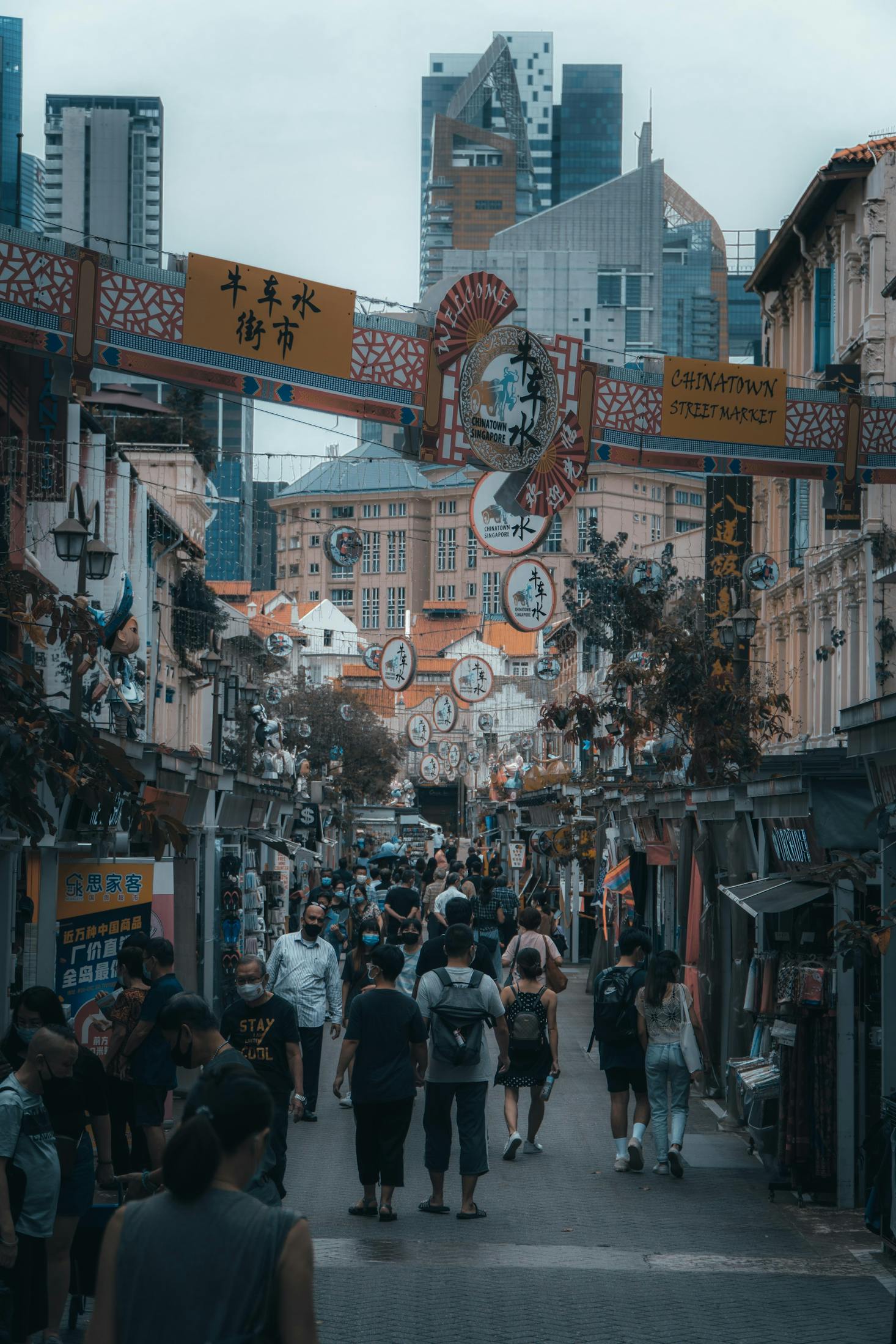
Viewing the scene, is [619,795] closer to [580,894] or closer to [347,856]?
[580,894]

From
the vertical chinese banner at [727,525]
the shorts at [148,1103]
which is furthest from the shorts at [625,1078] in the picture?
the vertical chinese banner at [727,525]

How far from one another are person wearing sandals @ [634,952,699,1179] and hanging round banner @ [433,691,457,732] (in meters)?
38.4

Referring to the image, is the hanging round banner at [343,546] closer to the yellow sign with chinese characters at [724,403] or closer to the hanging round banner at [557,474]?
the yellow sign with chinese characters at [724,403]

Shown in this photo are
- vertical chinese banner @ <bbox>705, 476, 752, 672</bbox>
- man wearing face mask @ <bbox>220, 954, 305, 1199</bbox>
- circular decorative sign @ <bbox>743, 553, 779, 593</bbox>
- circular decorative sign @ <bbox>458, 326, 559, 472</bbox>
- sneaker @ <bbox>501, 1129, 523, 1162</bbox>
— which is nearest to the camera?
man wearing face mask @ <bbox>220, 954, 305, 1199</bbox>

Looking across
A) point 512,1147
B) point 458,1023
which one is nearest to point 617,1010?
point 512,1147

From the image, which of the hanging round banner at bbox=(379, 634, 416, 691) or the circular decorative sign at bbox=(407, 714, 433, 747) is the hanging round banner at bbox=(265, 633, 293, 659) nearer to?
the circular decorative sign at bbox=(407, 714, 433, 747)

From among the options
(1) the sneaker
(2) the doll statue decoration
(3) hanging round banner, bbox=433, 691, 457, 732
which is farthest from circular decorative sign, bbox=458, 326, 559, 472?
(3) hanging round banner, bbox=433, 691, 457, 732

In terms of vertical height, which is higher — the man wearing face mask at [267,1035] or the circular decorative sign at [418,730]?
the circular decorative sign at [418,730]

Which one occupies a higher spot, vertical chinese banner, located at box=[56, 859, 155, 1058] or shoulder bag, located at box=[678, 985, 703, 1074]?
vertical chinese banner, located at box=[56, 859, 155, 1058]

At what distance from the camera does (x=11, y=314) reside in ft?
43.7

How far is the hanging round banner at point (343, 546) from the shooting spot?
107 feet

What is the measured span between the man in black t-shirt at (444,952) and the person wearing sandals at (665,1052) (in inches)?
65.0

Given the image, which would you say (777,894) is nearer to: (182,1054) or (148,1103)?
(148,1103)

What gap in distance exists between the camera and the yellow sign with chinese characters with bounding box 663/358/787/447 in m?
16.0
